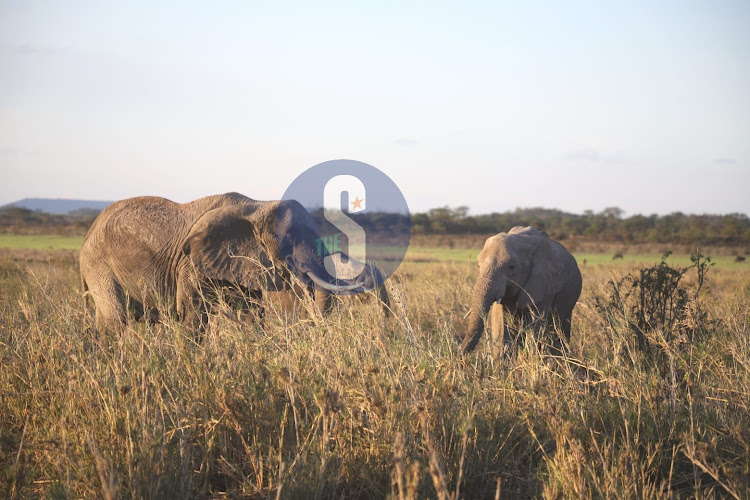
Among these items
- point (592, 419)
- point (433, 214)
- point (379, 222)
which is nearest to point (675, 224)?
point (433, 214)

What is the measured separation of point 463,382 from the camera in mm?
4172

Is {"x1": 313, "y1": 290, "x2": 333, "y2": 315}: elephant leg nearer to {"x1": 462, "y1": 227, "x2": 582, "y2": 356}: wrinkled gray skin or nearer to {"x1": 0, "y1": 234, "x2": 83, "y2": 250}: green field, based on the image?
{"x1": 462, "y1": 227, "x2": 582, "y2": 356}: wrinkled gray skin

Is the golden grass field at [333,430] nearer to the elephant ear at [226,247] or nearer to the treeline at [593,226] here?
the elephant ear at [226,247]

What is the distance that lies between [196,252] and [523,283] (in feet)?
11.4

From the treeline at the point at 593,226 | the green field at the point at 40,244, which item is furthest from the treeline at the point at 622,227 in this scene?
the green field at the point at 40,244

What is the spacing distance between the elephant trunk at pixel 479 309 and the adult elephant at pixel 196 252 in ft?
4.11

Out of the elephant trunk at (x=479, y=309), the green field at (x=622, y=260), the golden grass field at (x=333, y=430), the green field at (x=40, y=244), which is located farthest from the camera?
the green field at (x=40, y=244)

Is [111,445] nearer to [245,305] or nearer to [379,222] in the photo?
[245,305]

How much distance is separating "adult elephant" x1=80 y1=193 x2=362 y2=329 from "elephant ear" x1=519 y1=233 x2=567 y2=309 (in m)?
1.94

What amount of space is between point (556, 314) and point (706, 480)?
4.08 meters

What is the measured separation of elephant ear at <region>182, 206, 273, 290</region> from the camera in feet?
23.2

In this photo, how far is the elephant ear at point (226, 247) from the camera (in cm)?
707

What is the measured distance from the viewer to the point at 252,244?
715 centimetres

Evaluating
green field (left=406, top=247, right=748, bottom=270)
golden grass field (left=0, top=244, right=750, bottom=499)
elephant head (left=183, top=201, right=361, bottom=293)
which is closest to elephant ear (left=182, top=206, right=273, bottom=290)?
elephant head (left=183, top=201, right=361, bottom=293)
